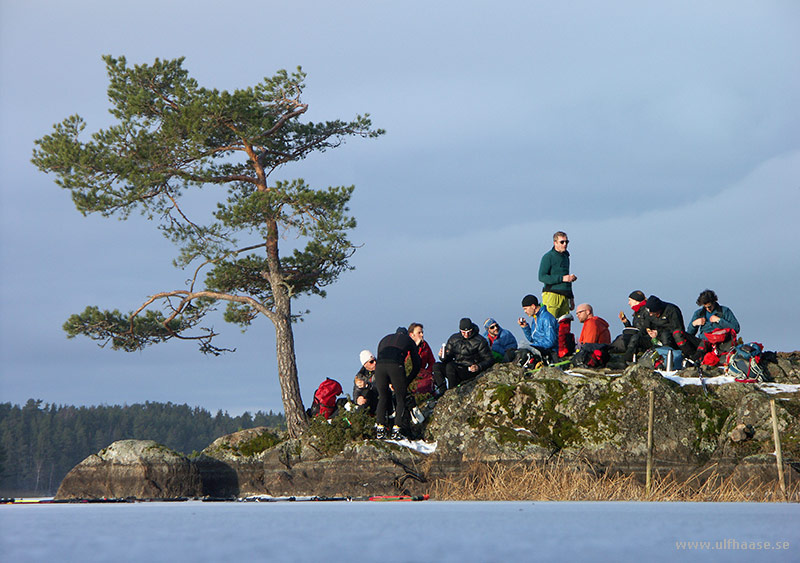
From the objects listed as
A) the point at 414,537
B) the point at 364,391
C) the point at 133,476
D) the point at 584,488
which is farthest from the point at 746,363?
the point at 133,476

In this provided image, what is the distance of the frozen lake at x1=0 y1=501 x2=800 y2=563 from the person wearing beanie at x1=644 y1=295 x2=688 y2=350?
921 cm

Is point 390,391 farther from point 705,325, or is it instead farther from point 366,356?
point 705,325

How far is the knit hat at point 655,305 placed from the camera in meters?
16.0

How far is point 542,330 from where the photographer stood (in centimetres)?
1695

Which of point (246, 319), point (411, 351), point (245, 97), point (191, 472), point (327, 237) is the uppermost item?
point (245, 97)

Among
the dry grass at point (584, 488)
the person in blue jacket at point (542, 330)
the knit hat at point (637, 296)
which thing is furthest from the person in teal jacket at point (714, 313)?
the dry grass at point (584, 488)

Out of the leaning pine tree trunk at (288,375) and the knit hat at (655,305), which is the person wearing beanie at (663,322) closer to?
the knit hat at (655,305)

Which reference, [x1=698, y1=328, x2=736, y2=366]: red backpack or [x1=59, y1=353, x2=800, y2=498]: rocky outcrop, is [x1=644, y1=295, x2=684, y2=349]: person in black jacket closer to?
[x1=698, y1=328, x2=736, y2=366]: red backpack

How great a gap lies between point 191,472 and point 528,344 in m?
7.84

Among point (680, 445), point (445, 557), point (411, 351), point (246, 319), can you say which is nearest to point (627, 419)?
point (680, 445)

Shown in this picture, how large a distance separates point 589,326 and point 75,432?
80.5 meters

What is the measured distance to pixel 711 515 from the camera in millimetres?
6977

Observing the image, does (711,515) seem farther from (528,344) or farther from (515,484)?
(528,344)

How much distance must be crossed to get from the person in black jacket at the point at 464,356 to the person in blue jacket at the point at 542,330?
1.14m
